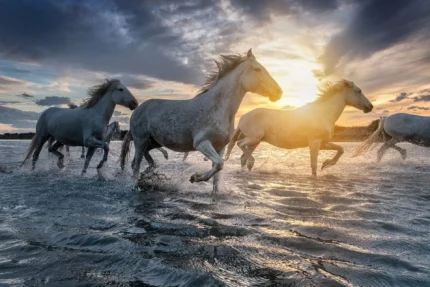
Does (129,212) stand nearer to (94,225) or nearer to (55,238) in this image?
(94,225)

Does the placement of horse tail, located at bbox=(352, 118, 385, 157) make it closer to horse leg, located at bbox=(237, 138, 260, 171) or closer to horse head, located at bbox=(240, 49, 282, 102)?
Result: horse leg, located at bbox=(237, 138, 260, 171)

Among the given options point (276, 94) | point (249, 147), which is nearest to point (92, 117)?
point (249, 147)

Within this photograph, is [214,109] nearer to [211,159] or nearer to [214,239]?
[211,159]

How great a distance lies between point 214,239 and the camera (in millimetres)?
3447

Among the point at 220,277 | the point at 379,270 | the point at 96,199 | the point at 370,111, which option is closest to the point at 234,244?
the point at 220,277

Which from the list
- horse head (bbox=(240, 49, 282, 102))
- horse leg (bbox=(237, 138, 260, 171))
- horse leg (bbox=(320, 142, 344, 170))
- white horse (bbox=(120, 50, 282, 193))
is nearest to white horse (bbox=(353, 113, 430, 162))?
horse leg (bbox=(320, 142, 344, 170))

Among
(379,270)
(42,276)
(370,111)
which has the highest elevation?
(370,111)

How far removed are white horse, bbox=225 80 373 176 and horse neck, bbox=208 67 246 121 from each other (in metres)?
3.93

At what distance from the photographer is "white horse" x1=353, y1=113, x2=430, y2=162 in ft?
44.4

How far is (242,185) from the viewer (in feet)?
25.2

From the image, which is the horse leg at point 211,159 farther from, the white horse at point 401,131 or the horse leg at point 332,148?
the white horse at point 401,131

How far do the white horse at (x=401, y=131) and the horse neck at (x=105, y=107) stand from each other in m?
8.76

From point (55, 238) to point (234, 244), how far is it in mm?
1773

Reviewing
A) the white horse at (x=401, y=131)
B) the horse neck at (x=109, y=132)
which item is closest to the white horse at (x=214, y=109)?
the horse neck at (x=109, y=132)
